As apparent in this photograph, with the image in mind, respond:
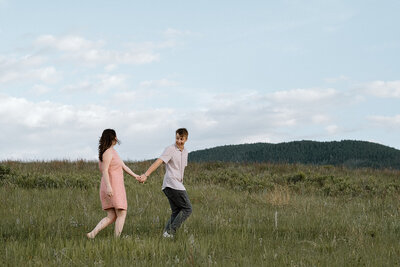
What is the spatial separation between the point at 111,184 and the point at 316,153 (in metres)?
60.8

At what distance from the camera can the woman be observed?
7.00m

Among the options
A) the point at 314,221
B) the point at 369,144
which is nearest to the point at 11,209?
the point at 314,221

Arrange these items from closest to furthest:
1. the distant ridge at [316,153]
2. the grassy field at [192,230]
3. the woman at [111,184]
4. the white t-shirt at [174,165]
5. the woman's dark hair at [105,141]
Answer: the grassy field at [192,230] < the woman at [111,184] < the woman's dark hair at [105,141] < the white t-shirt at [174,165] < the distant ridge at [316,153]

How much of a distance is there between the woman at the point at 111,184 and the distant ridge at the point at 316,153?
50.5 metres

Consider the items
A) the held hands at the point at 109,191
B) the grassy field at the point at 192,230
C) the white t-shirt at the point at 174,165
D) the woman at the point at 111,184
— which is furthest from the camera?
the white t-shirt at the point at 174,165

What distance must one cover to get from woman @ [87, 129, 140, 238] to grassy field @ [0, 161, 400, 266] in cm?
31

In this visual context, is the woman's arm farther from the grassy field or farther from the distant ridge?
the distant ridge

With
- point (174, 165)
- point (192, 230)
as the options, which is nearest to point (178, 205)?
point (192, 230)

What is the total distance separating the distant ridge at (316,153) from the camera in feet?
196

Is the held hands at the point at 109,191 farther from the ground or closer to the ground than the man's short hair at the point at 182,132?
closer to the ground

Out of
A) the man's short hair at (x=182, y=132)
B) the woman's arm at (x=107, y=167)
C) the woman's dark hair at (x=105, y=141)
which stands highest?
the man's short hair at (x=182, y=132)

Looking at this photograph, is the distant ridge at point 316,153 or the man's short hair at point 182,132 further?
the distant ridge at point 316,153

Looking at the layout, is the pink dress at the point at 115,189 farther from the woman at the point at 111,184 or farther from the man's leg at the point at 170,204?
the man's leg at the point at 170,204

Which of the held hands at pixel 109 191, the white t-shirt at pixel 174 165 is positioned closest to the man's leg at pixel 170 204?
the white t-shirt at pixel 174 165
